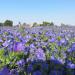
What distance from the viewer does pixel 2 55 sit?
3.46m

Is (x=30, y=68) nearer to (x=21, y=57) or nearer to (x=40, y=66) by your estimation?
(x=40, y=66)

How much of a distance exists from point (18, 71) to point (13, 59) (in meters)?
0.61

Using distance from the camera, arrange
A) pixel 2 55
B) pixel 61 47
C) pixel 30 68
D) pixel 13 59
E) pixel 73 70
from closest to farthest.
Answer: pixel 30 68, pixel 73 70, pixel 13 59, pixel 2 55, pixel 61 47

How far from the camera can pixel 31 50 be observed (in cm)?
319

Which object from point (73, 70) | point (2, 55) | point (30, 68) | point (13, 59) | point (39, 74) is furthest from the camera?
point (2, 55)

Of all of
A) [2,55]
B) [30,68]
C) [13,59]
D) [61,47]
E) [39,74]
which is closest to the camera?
[39,74]

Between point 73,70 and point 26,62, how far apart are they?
42cm

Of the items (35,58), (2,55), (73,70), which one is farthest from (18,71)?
(2,55)

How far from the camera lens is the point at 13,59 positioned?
10.4 feet

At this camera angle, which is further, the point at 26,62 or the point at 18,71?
the point at 26,62

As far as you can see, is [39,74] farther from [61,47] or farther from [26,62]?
[61,47]

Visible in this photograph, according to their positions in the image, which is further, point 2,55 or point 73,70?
point 2,55

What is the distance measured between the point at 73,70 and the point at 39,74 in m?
0.64

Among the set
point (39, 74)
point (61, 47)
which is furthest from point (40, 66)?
point (61, 47)
